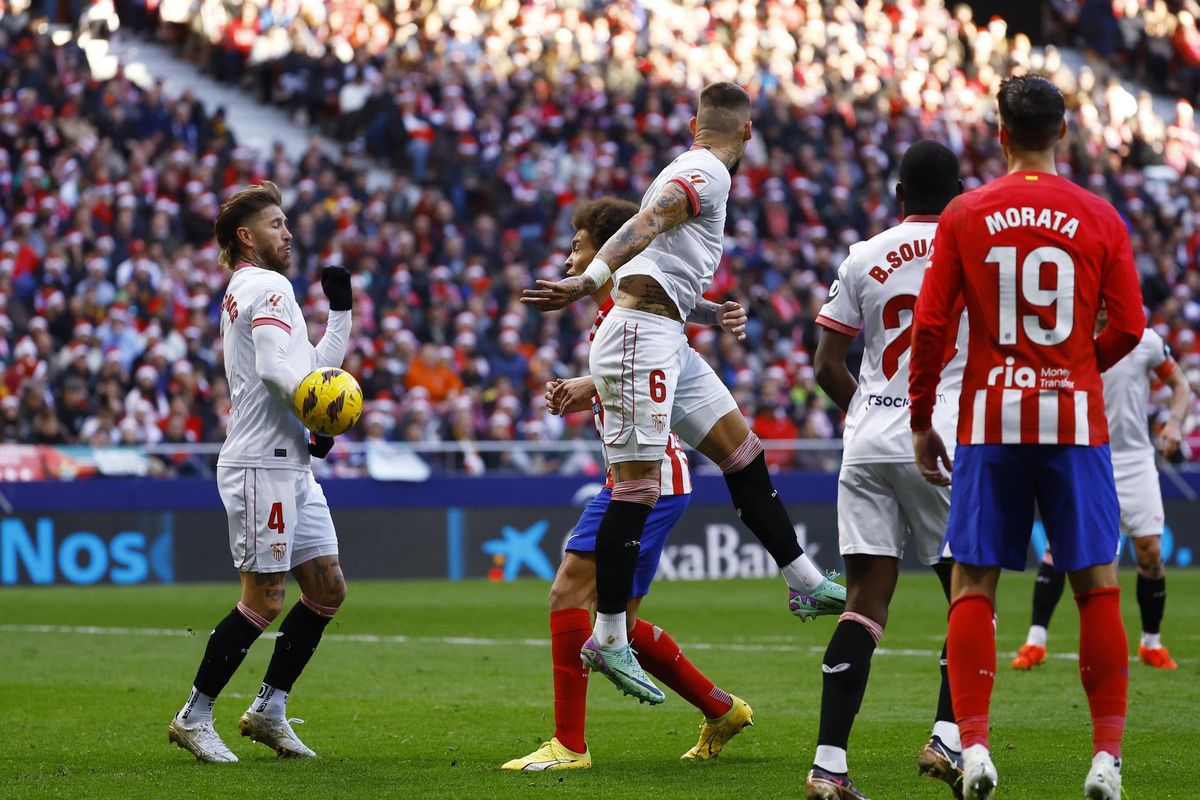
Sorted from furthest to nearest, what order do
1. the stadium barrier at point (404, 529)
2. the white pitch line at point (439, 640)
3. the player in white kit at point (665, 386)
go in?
the stadium barrier at point (404, 529) → the white pitch line at point (439, 640) → the player in white kit at point (665, 386)

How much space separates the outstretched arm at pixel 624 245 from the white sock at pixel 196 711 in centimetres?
220

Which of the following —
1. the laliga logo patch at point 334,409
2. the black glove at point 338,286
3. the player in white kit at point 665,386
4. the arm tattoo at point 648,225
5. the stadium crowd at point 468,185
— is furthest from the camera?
the stadium crowd at point 468,185

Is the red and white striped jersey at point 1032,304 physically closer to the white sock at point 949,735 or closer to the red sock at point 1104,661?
the red sock at point 1104,661

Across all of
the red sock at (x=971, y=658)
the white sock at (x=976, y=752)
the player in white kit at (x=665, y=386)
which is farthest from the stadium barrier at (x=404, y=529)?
the white sock at (x=976, y=752)

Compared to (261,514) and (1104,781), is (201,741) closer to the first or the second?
(261,514)

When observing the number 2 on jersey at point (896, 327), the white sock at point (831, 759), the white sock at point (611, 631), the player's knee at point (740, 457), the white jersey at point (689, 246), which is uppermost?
the white jersey at point (689, 246)

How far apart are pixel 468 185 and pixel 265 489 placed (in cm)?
2022

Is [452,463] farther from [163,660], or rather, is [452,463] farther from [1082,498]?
[1082,498]

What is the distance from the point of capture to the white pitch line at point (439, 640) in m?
12.2

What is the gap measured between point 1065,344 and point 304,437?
10.9 feet

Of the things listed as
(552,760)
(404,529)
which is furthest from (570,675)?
(404,529)

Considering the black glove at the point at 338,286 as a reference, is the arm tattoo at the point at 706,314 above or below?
below

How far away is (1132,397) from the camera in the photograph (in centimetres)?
1153

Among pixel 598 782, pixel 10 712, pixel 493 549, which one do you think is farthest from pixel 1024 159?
pixel 493 549
